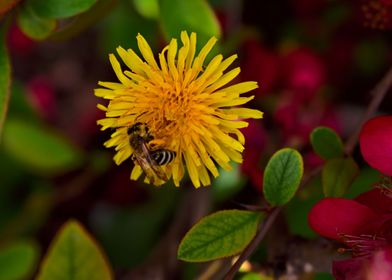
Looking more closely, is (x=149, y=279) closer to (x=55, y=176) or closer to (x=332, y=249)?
(x=332, y=249)

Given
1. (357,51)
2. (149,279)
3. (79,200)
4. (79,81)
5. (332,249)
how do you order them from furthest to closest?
(79,81) < (79,200) < (357,51) < (149,279) < (332,249)

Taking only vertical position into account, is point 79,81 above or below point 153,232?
above

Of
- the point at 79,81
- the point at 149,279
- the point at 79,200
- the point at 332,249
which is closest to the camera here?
the point at 332,249

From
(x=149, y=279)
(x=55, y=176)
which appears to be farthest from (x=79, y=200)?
(x=149, y=279)

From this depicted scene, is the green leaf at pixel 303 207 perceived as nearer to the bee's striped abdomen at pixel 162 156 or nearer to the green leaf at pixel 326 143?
the green leaf at pixel 326 143

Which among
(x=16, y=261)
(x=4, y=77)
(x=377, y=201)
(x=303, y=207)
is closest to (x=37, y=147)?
(x=16, y=261)

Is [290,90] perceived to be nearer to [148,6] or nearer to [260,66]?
[260,66]

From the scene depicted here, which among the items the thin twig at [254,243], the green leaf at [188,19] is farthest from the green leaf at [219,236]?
the green leaf at [188,19]
